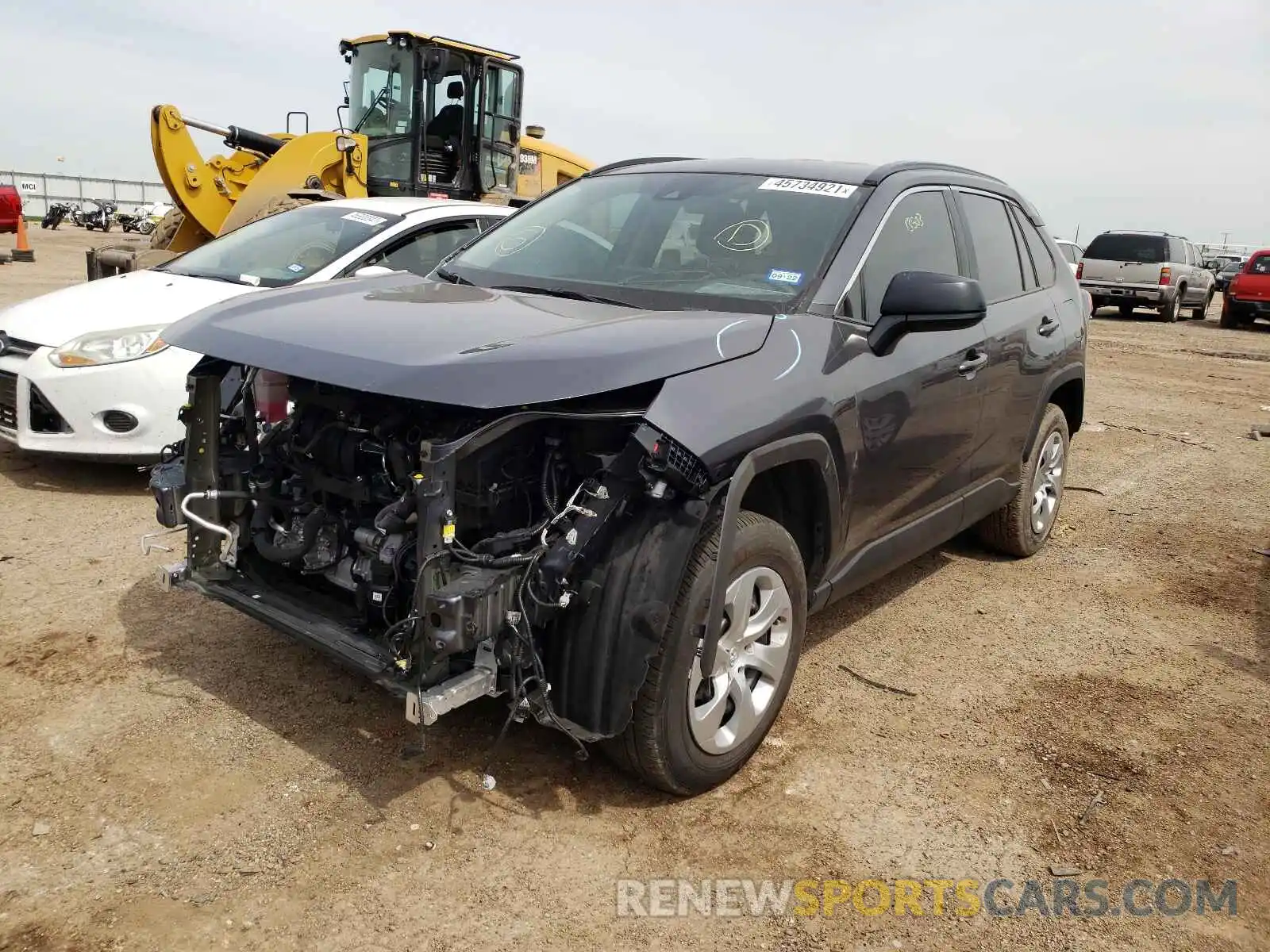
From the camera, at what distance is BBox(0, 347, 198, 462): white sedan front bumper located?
544 cm

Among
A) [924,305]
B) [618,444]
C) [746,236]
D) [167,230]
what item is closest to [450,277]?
[746,236]

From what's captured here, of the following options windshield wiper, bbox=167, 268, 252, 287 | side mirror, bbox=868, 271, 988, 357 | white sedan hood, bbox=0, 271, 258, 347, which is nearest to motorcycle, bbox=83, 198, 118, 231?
windshield wiper, bbox=167, 268, 252, 287

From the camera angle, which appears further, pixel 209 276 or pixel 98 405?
pixel 209 276

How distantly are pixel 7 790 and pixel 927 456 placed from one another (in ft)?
10.7

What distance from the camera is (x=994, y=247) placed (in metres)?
4.82

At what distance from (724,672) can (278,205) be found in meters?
7.96

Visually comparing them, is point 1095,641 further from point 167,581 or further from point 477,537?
point 167,581

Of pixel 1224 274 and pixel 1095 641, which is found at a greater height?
pixel 1224 274

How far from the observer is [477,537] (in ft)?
9.65

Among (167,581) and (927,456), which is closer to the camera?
(167,581)

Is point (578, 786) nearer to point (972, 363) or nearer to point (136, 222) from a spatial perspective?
point (972, 363)

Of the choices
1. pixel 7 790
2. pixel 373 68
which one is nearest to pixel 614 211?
pixel 7 790

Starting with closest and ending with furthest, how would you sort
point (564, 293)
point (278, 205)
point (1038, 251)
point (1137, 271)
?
point (564, 293) → point (1038, 251) → point (278, 205) → point (1137, 271)

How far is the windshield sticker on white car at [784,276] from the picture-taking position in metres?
3.58
